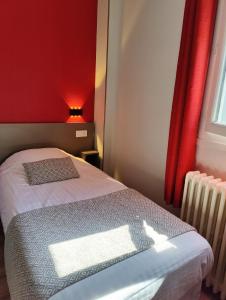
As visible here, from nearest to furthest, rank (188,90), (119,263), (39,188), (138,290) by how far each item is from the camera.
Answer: (138,290)
(119,263)
(188,90)
(39,188)

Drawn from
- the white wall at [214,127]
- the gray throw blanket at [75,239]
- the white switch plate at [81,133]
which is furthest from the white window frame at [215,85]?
the white switch plate at [81,133]

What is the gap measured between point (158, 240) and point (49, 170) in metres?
1.26

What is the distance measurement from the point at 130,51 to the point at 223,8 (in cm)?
112

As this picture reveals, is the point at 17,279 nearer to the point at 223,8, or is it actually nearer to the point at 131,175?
the point at 131,175

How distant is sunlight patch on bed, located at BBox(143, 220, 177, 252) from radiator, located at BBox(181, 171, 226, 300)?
49 centimetres

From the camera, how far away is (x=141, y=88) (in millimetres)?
2541

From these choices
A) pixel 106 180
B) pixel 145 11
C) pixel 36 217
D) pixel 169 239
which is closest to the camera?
pixel 169 239

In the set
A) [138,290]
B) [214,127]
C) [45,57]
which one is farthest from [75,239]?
[45,57]

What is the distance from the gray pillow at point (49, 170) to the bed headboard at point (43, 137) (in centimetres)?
42

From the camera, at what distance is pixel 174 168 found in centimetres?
199

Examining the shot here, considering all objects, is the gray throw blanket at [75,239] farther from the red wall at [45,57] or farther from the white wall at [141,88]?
the red wall at [45,57]

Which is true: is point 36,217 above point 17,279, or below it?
above

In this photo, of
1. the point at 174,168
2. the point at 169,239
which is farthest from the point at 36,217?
the point at 174,168

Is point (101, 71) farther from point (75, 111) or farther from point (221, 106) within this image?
point (221, 106)
